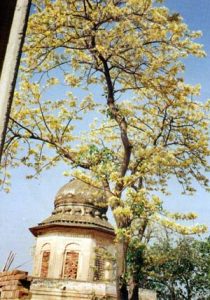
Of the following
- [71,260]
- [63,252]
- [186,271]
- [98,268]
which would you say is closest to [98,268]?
[98,268]

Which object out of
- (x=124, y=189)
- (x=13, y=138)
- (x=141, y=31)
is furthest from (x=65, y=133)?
(x=141, y=31)

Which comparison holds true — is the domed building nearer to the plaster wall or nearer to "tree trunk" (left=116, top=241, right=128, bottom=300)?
the plaster wall

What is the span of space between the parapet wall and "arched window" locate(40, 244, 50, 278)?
46.8 feet

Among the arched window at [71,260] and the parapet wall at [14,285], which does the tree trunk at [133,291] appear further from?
the arched window at [71,260]

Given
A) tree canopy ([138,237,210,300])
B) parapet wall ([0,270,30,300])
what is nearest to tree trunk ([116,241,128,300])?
parapet wall ([0,270,30,300])

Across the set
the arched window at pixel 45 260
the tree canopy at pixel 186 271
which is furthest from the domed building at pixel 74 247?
the tree canopy at pixel 186 271

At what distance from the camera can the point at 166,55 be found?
34.8 ft

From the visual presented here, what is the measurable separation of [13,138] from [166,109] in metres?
4.40

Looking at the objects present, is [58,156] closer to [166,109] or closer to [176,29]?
[166,109]

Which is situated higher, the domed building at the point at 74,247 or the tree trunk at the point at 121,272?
the domed building at the point at 74,247

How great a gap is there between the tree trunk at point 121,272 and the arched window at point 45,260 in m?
14.4

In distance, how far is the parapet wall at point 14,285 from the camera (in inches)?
347

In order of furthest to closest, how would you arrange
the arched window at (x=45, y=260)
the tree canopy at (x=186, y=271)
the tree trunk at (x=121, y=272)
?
the tree canopy at (x=186, y=271) → the arched window at (x=45, y=260) → the tree trunk at (x=121, y=272)

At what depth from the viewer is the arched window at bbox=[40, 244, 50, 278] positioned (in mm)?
23281
